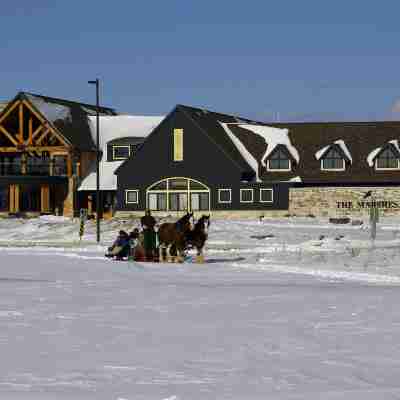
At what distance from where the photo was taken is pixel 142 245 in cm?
2628

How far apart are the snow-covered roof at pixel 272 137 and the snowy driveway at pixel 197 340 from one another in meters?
43.5

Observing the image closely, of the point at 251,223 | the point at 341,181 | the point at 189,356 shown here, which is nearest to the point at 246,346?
the point at 189,356

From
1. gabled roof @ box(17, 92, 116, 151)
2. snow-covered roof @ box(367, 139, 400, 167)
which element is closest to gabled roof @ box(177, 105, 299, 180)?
snow-covered roof @ box(367, 139, 400, 167)

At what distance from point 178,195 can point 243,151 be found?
230 inches

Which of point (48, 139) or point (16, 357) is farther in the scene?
point (48, 139)

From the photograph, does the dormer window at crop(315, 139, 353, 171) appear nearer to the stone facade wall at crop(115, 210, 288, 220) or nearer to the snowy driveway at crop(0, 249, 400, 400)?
the stone facade wall at crop(115, 210, 288, 220)

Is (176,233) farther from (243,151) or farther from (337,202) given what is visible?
(243,151)

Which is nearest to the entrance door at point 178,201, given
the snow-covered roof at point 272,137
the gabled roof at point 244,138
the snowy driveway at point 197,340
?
the gabled roof at point 244,138

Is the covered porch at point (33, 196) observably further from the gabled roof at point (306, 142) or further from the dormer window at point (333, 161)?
the dormer window at point (333, 161)

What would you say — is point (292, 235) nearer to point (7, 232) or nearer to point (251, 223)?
point (251, 223)

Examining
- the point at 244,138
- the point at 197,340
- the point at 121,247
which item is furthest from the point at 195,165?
the point at 197,340

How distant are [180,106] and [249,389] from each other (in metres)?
54.9

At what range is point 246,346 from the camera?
10.1 metres

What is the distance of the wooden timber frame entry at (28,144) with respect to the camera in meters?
65.0
